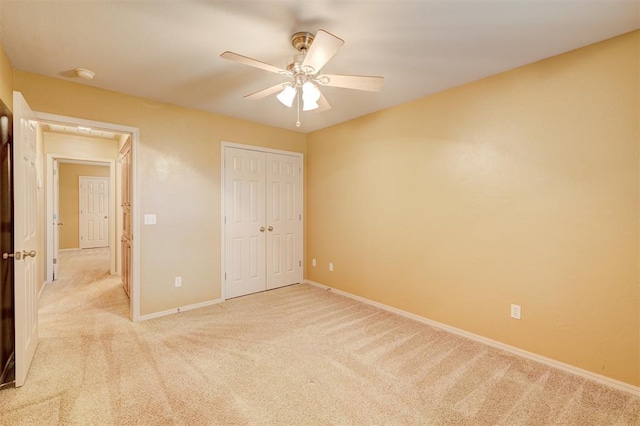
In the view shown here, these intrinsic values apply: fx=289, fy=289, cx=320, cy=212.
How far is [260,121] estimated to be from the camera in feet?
13.8

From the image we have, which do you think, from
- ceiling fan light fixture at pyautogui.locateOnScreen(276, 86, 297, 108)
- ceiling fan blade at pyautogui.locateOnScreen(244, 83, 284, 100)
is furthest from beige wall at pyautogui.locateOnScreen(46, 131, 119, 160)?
ceiling fan light fixture at pyautogui.locateOnScreen(276, 86, 297, 108)

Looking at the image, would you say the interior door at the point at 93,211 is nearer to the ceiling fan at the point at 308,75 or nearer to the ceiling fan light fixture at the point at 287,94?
the ceiling fan at the point at 308,75

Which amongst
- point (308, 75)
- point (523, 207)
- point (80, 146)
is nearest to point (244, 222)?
point (308, 75)

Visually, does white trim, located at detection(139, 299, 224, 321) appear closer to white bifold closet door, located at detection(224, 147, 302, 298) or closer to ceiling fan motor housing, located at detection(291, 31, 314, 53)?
white bifold closet door, located at detection(224, 147, 302, 298)

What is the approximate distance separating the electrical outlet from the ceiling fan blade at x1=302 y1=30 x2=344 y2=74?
2616 millimetres

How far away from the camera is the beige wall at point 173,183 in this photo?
3.10 metres

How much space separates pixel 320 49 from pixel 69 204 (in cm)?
940

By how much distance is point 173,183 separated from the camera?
3.54m

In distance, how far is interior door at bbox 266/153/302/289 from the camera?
14.7 feet

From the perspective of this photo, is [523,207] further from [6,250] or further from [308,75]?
[6,250]

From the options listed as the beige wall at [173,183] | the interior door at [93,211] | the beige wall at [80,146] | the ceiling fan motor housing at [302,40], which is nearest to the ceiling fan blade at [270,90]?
the ceiling fan motor housing at [302,40]

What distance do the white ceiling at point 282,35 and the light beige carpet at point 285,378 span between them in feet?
8.32

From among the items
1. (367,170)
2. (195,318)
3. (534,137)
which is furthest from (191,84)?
(534,137)

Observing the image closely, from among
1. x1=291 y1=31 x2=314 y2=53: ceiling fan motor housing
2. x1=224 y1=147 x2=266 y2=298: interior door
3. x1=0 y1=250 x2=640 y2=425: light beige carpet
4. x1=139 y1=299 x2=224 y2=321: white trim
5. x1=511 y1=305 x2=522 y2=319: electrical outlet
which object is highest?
x1=291 y1=31 x2=314 y2=53: ceiling fan motor housing
